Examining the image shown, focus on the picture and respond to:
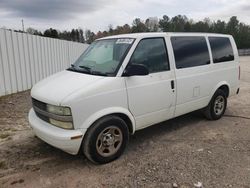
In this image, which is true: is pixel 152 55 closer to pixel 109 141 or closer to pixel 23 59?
pixel 109 141

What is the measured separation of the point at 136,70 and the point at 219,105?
307cm

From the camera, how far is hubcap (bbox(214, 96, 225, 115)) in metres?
6.13

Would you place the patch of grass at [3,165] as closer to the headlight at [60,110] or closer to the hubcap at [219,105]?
the headlight at [60,110]

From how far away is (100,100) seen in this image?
3836mm

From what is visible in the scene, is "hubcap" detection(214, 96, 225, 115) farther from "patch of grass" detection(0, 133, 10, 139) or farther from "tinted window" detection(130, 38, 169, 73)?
"patch of grass" detection(0, 133, 10, 139)

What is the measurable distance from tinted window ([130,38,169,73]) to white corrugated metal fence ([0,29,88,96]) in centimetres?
546

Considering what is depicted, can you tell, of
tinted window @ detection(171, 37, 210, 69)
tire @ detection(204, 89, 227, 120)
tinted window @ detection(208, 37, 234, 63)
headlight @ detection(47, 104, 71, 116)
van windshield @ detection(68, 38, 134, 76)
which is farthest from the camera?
tire @ detection(204, 89, 227, 120)

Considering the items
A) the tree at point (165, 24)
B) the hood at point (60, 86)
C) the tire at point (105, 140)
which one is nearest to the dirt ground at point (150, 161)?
the tire at point (105, 140)

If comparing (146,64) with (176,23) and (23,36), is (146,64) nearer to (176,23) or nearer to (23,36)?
(23,36)

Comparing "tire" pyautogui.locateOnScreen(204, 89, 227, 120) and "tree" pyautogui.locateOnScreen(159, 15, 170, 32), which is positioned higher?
"tree" pyautogui.locateOnScreen(159, 15, 170, 32)

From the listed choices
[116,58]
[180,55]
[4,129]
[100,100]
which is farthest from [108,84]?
[4,129]

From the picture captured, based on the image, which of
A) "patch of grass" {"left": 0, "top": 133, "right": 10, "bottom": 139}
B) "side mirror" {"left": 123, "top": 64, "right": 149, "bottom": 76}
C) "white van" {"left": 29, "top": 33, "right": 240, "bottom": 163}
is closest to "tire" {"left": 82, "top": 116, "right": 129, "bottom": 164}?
"white van" {"left": 29, "top": 33, "right": 240, "bottom": 163}

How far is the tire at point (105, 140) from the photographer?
3832 millimetres

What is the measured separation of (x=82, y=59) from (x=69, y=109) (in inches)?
64.9
